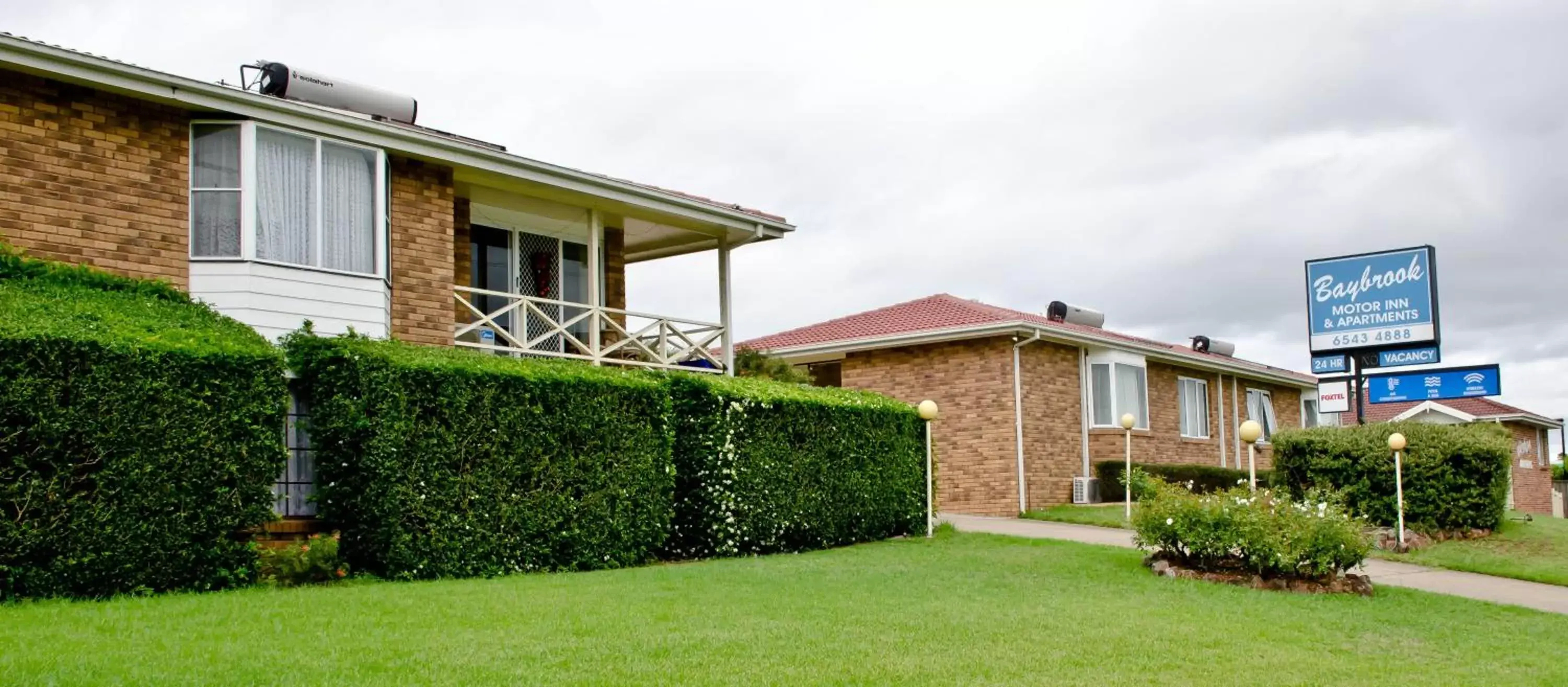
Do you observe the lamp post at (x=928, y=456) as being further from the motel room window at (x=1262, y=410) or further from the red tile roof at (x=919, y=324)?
the motel room window at (x=1262, y=410)

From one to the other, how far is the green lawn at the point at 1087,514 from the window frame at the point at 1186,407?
496 cm

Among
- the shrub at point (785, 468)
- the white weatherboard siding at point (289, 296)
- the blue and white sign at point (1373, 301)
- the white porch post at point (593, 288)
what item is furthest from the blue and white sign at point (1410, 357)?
the white weatherboard siding at point (289, 296)

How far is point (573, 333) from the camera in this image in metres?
18.2

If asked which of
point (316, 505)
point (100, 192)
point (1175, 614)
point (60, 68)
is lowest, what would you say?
point (1175, 614)

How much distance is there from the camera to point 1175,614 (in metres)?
9.66

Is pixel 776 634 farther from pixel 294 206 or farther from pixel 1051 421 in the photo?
pixel 1051 421

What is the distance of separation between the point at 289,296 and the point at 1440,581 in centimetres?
1227

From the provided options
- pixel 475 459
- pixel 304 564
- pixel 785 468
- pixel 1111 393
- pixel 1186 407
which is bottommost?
pixel 304 564

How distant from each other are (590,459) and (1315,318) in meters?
14.0

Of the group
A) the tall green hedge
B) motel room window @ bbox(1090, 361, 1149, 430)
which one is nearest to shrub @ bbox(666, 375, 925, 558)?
the tall green hedge

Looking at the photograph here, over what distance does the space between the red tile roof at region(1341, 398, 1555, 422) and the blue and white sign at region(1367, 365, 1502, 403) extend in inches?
708

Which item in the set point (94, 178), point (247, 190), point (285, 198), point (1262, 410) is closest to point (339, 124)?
point (285, 198)

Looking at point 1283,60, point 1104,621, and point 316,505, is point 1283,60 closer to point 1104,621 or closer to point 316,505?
point 1104,621

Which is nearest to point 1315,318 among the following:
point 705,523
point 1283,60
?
point 1283,60
